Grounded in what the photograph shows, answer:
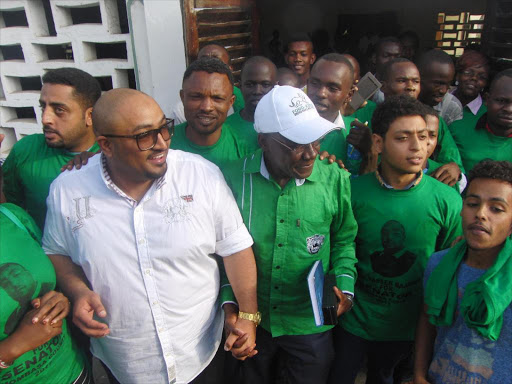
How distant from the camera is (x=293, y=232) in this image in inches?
75.4

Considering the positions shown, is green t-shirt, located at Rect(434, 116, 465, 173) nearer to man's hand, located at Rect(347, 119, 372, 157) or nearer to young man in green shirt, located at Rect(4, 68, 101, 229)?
man's hand, located at Rect(347, 119, 372, 157)

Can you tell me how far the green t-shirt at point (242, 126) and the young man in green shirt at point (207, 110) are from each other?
23 centimetres

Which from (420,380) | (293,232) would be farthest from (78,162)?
(420,380)

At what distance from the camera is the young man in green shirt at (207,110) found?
237cm

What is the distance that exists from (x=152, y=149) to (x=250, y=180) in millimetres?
537

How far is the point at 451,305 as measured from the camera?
1711 mm

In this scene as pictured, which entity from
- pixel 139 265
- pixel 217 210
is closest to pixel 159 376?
pixel 139 265

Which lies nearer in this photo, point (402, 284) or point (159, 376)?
point (159, 376)

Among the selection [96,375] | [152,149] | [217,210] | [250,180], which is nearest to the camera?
[152,149]

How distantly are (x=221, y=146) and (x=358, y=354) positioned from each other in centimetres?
147

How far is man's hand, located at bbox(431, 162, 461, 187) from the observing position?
2.29m

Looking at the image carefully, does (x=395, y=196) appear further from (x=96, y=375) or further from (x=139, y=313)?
(x=96, y=375)

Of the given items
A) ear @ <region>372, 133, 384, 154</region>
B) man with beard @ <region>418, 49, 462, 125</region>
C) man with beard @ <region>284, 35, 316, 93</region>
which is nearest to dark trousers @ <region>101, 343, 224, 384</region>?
ear @ <region>372, 133, 384, 154</region>

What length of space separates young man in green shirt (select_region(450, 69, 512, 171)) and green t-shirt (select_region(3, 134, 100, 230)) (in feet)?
8.49
